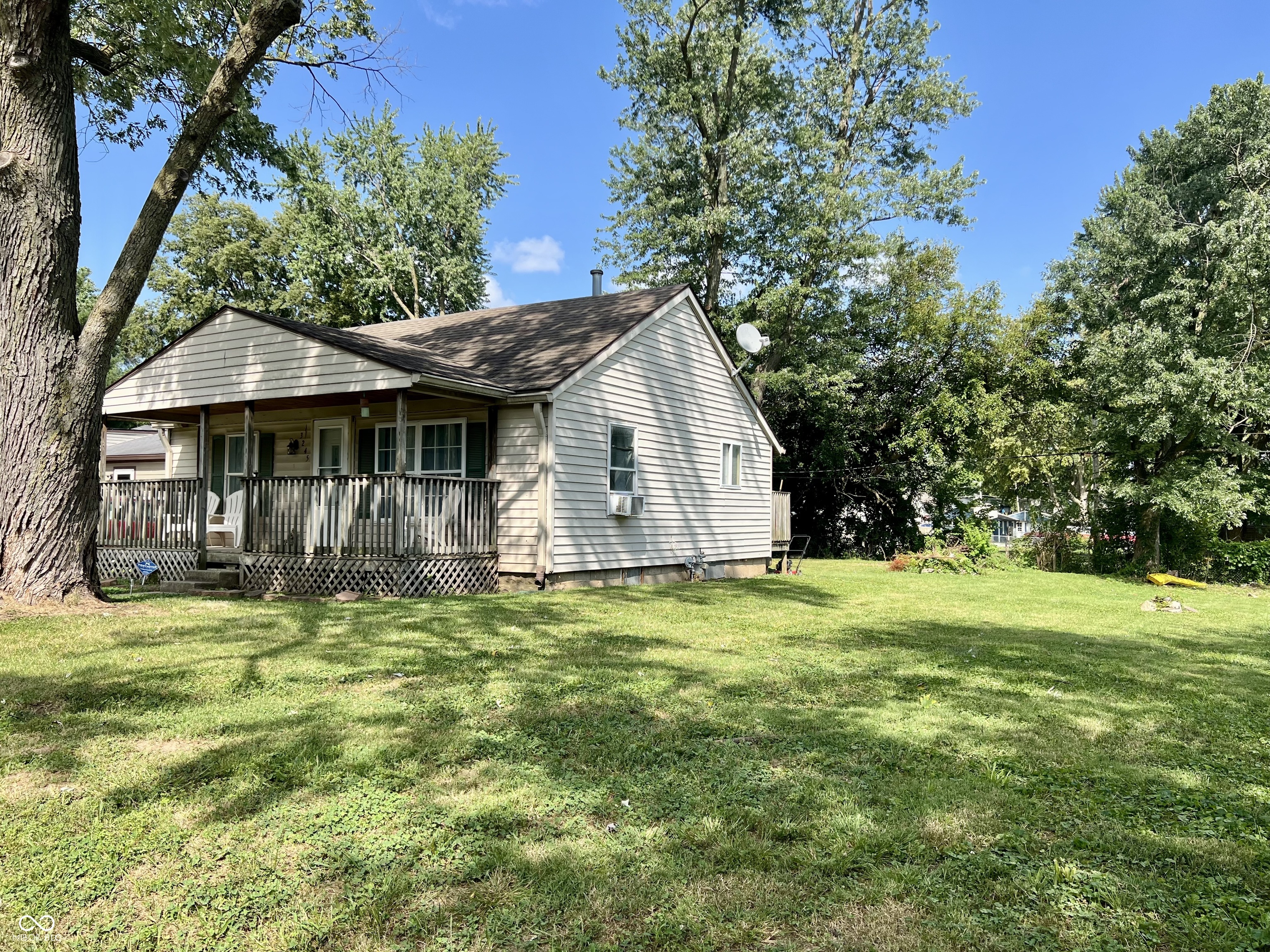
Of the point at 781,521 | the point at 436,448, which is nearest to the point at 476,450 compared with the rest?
the point at 436,448

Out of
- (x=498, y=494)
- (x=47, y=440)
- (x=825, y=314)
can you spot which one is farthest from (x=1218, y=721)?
(x=825, y=314)

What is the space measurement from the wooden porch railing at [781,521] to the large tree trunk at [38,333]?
47.0ft

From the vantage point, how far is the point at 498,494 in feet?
40.8

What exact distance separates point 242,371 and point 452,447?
3415mm

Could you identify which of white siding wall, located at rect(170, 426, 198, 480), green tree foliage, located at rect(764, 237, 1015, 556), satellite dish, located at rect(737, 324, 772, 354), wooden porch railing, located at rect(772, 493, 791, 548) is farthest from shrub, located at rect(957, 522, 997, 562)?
white siding wall, located at rect(170, 426, 198, 480)

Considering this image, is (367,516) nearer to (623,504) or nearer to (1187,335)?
(623,504)

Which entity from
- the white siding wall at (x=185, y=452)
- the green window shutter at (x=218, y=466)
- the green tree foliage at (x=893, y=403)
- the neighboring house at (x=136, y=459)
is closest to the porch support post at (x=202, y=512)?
the green window shutter at (x=218, y=466)

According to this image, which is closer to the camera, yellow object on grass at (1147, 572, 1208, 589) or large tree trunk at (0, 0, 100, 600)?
large tree trunk at (0, 0, 100, 600)

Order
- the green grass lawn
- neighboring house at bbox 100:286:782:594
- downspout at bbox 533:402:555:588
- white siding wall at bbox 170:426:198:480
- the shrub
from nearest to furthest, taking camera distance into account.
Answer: the green grass lawn, neighboring house at bbox 100:286:782:594, downspout at bbox 533:402:555:588, white siding wall at bbox 170:426:198:480, the shrub

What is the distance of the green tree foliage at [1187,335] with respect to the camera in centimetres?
1705

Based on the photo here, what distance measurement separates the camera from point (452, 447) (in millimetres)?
13172

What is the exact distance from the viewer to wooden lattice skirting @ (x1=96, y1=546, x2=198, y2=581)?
1251 centimetres

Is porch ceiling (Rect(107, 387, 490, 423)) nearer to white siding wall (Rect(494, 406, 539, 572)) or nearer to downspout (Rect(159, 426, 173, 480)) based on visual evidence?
white siding wall (Rect(494, 406, 539, 572))

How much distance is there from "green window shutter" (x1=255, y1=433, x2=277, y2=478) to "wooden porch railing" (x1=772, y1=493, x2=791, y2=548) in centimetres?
1141
